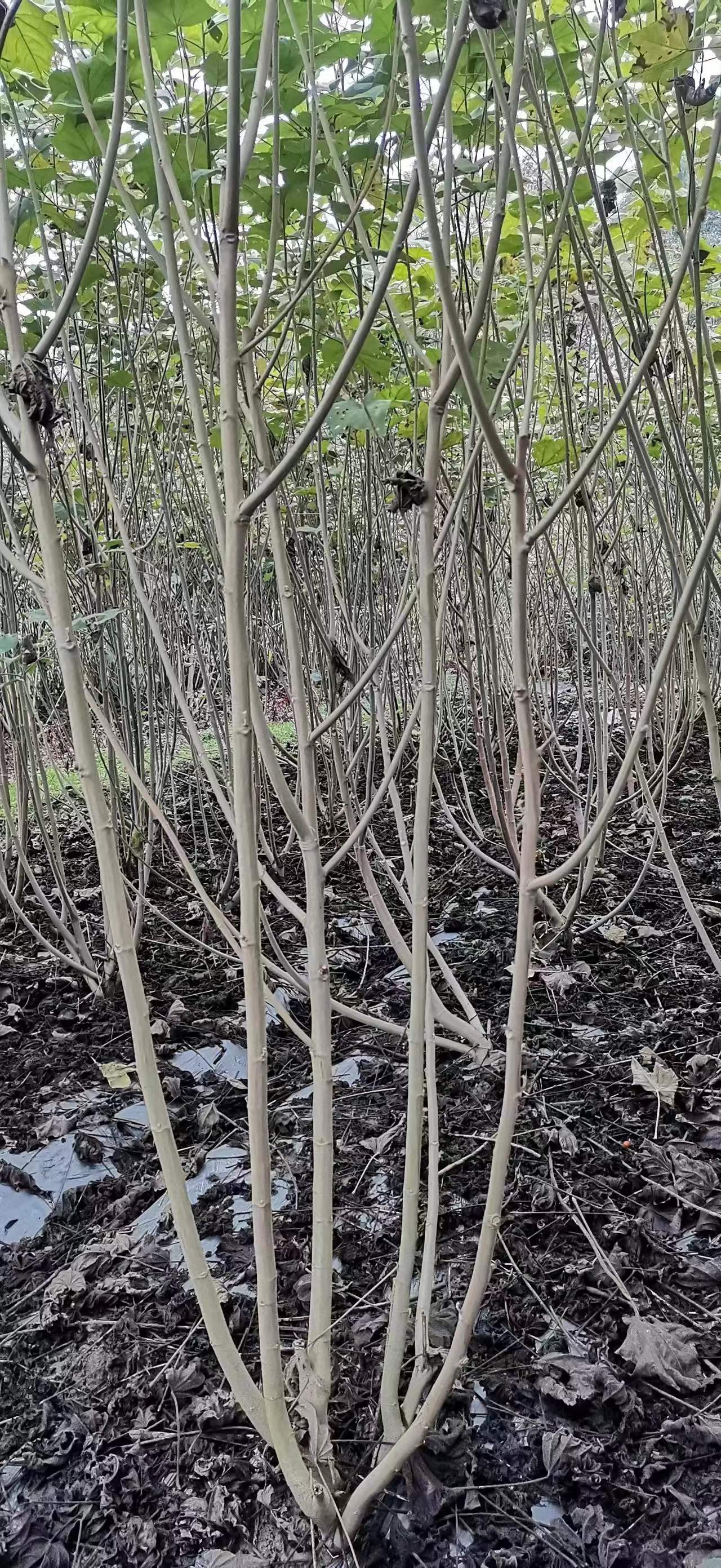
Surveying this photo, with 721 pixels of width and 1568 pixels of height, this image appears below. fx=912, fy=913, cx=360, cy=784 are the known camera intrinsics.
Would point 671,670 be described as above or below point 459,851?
above

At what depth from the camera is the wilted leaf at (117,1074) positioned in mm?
1752

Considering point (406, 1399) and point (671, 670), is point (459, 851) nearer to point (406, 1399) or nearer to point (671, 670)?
point (671, 670)

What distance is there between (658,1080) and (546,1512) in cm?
78

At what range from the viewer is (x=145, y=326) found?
2549 millimetres

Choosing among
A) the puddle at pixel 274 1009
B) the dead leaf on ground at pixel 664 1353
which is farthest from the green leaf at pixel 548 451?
the dead leaf on ground at pixel 664 1353

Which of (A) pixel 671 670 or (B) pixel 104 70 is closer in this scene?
(B) pixel 104 70

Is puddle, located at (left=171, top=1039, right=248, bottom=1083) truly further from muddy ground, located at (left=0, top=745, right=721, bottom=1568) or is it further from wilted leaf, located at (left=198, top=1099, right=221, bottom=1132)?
wilted leaf, located at (left=198, top=1099, right=221, bottom=1132)

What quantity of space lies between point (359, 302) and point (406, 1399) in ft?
4.66

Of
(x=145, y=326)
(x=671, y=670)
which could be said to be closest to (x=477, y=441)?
(x=145, y=326)

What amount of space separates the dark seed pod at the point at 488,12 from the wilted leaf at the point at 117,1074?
5.43ft

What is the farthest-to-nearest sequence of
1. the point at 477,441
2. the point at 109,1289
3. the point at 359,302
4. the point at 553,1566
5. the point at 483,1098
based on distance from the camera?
the point at 483,1098 < the point at 359,302 < the point at 109,1289 < the point at 477,441 < the point at 553,1566

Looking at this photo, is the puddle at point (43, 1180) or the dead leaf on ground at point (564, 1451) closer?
the dead leaf on ground at point (564, 1451)

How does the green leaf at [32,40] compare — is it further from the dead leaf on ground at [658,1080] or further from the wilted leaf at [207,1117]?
the dead leaf on ground at [658,1080]

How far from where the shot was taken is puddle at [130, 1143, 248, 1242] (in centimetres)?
137
